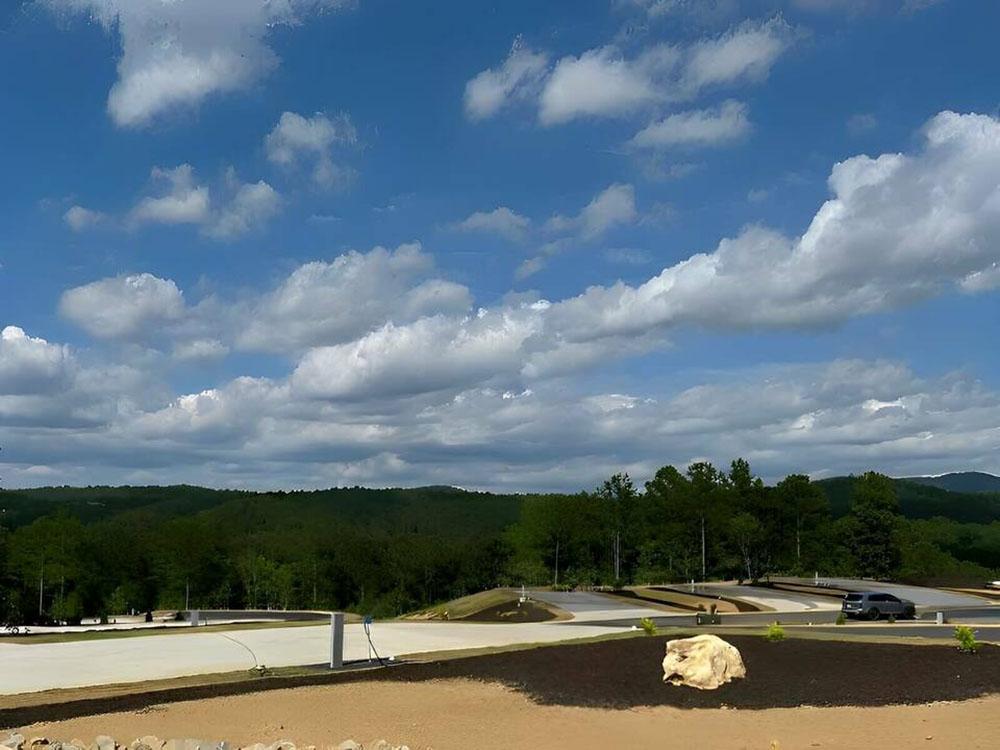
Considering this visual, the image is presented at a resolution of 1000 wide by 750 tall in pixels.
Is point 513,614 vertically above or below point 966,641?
below

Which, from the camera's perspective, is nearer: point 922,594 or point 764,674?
point 764,674

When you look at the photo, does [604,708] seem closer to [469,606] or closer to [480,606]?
[480,606]

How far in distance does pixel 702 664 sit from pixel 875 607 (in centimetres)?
2640

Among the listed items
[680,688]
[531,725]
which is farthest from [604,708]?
[680,688]

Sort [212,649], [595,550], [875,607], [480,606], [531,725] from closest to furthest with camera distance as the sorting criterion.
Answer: [531,725]
[212,649]
[875,607]
[480,606]
[595,550]

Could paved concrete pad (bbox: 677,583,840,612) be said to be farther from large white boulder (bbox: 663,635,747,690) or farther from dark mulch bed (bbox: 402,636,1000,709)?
large white boulder (bbox: 663,635,747,690)

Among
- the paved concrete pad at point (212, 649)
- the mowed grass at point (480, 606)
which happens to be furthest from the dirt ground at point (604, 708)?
the mowed grass at point (480, 606)

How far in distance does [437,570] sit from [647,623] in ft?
289

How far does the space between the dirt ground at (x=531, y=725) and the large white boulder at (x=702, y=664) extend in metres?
1.91

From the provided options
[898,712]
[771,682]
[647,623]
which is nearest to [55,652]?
[647,623]

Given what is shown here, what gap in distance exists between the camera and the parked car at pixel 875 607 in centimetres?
4156

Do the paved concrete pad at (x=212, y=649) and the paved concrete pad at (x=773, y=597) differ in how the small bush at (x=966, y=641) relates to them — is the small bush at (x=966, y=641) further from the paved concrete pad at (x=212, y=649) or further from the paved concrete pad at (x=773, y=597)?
the paved concrete pad at (x=773, y=597)

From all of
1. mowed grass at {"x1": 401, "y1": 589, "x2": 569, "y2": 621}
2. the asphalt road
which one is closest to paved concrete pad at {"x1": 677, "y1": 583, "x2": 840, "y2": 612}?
the asphalt road

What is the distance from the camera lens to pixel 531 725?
16.1 meters
